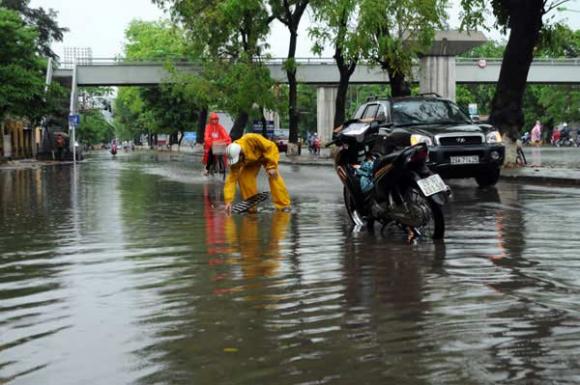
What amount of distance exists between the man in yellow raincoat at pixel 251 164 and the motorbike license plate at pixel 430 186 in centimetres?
381

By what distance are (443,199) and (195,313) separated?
3539mm

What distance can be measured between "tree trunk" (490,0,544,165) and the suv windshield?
6.10 metres

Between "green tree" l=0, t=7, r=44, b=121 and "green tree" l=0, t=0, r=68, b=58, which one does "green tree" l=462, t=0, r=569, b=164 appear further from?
"green tree" l=0, t=0, r=68, b=58

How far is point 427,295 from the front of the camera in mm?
5336

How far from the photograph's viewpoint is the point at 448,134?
14.8 metres

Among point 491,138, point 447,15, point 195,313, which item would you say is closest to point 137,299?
point 195,313

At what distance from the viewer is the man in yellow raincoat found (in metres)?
11.1

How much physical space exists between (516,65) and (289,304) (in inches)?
722

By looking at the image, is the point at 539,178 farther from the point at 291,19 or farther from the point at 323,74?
the point at 323,74

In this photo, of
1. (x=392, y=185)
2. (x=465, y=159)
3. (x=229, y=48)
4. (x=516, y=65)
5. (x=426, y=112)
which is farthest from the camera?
(x=229, y=48)

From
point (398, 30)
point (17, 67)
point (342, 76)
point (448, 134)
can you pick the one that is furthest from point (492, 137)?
point (17, 67)

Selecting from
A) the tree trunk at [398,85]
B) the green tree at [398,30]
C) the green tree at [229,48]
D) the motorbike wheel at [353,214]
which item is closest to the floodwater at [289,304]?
the motorbike wheel at [353,214]

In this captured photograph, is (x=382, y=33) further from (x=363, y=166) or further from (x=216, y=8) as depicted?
(x=363, y=166)

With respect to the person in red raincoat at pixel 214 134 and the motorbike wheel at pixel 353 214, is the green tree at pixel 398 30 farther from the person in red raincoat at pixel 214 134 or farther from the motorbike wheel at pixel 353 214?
the motorbike wheel at pixel 353 214
